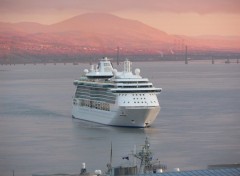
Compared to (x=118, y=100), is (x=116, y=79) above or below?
above

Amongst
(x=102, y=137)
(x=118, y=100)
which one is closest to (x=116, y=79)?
(x=118, y=100)

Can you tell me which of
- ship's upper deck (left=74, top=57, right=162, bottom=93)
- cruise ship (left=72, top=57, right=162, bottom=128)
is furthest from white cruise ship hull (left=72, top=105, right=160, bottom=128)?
ship's upper deck (left=74, top=57, right=162, bottom=93)

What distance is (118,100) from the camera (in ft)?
61.7

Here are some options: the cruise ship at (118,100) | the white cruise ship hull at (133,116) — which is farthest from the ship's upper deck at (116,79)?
the white cruise ship hull at (133,116)

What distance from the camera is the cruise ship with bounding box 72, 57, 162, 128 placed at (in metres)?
18.4

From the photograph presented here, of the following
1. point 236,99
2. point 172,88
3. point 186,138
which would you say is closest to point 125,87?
point 186,138

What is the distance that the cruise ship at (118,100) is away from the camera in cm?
1841

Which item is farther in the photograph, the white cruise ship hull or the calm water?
the white cruise ship hull

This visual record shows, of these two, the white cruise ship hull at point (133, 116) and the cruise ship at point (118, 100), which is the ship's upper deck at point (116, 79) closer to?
the cruise ship at point (118, 100)

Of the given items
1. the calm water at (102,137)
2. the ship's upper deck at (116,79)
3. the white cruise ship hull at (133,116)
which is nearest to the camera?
the calm water at (102,137)

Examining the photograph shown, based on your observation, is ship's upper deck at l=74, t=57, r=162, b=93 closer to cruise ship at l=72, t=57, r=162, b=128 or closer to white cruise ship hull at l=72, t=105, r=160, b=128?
cruise ship at l=72, t=57, r=162, b=128

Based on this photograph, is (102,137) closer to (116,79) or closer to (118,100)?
(118,100)

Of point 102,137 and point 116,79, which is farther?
point 116,79

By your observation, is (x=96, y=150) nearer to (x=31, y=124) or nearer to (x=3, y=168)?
(x=3, y=168)
